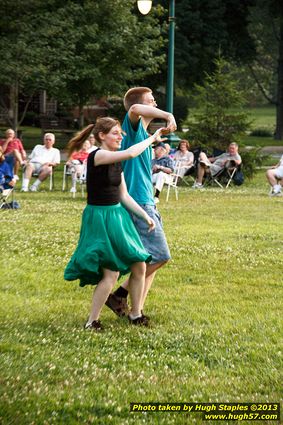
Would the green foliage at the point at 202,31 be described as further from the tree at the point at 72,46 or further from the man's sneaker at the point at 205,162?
the man's sneaker at the point at 205,162

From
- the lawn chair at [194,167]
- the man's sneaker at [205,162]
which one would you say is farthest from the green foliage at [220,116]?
the man's sneaker at [205,162]

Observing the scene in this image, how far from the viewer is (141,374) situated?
576 centimetres

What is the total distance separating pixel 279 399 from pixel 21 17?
24.3 m

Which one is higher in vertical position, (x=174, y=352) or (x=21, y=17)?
(x=21, y=17)

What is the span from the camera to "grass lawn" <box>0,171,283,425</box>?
5250mm

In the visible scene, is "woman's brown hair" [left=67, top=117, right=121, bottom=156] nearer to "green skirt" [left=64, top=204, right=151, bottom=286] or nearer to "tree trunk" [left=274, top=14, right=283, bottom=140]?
"green skirt" [left=64, top=204, right=151, bottom=286]

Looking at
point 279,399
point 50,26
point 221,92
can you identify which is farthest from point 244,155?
point 279,399

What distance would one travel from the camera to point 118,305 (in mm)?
7629

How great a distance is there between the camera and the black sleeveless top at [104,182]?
6996mm

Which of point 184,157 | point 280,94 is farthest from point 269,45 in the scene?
point 184,157

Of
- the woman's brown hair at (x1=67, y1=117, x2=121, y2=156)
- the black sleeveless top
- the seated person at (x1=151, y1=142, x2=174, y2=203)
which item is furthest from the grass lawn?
the seated person at (x1=151, y1=142, x2=174, y2=203)

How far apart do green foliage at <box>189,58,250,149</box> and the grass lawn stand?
12.6m

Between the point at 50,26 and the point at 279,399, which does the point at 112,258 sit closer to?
the point at 279,399

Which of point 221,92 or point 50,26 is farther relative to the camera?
point 50,26
